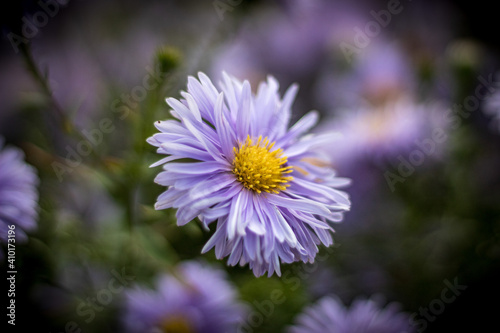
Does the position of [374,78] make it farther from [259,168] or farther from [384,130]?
[259,168]

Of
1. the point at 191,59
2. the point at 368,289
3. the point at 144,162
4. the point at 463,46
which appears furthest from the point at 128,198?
the point at 463,46

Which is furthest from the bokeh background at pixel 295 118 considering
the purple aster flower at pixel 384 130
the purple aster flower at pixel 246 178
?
the purple aster flower at pixel 246 178

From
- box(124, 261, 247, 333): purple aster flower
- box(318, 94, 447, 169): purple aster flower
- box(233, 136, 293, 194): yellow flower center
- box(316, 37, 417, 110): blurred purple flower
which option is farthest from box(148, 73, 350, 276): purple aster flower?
box(316, 37, 417, 110): blurred purple flower

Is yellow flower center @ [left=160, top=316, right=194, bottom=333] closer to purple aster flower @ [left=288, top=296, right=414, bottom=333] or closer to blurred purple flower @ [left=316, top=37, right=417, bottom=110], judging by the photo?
purple aster flower @ [left=288, top=296, right=414, bottom=333]

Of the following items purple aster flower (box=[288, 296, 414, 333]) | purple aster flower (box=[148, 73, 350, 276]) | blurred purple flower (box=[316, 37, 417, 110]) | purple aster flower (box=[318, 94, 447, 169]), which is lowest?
purple aster flower (box=[288, 296, 414, 333])

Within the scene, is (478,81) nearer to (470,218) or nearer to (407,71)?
(407,71)

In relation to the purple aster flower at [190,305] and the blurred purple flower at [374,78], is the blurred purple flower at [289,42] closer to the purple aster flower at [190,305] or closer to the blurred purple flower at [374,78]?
the blurred purple flower at [374,78]
